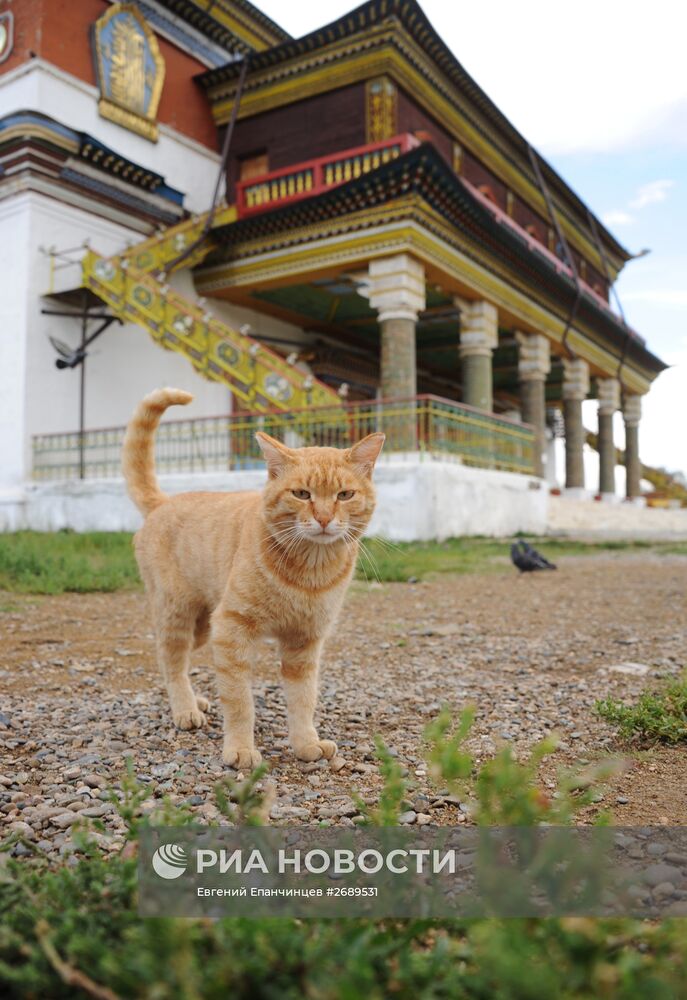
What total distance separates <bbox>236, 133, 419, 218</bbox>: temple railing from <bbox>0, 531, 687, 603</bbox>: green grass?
6841mm

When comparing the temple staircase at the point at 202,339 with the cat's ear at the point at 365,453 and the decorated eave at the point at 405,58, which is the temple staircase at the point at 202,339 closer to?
the decorated eave at the point at 405,58

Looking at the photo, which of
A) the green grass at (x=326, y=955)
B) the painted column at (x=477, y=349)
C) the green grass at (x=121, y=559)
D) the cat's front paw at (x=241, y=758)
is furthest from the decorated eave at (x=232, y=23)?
the green grass at (x=326, y=955)

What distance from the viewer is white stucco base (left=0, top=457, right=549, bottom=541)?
10305 mm

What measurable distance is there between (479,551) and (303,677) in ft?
23.7

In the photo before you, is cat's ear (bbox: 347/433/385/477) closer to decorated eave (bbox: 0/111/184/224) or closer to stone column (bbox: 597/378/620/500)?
decorated eave (bbox: 0/111/184/224)

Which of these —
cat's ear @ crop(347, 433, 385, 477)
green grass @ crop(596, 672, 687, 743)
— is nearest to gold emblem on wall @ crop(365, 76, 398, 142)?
cat's ear @ crop(347, 433, 385, 477)

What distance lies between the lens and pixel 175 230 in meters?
13.6

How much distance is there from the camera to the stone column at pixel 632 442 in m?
24.6

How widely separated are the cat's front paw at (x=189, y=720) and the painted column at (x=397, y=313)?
9.77 metres

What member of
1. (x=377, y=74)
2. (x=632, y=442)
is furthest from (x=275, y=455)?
(x=632, y=442)

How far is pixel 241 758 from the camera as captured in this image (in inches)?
93.4

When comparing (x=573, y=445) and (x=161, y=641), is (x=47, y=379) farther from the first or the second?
(x=573, y=445)

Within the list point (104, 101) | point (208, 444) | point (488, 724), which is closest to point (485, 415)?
point (208, 444)

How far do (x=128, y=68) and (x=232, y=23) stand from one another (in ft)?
10.8
